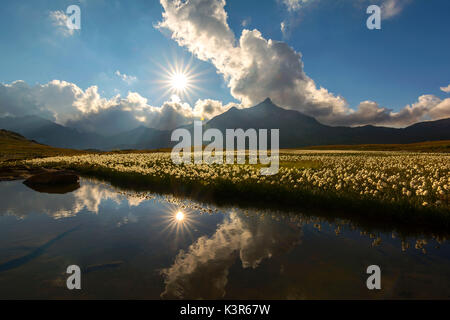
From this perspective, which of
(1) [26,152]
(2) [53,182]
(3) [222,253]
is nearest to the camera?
(3) [222,253]

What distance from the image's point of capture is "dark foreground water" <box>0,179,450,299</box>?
15.9 ft

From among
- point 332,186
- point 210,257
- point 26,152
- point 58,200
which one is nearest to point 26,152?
point 26,152

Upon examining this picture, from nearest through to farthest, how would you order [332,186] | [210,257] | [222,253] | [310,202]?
[210,257] < [222,253] < [310,202] < [332,186]

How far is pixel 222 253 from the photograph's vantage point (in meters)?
6.52

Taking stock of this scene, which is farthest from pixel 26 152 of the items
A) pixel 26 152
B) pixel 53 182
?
pixel 53 182

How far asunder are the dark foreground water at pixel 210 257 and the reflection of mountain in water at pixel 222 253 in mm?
28

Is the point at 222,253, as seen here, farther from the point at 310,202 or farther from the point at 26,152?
the point at 26,152

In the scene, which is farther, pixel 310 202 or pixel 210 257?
pixel 310 202

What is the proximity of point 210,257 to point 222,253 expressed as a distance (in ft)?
1.37

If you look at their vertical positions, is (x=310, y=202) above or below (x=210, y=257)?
above

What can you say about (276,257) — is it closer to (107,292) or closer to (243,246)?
(243,246)

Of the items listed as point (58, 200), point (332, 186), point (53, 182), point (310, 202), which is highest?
point (332, 186)
